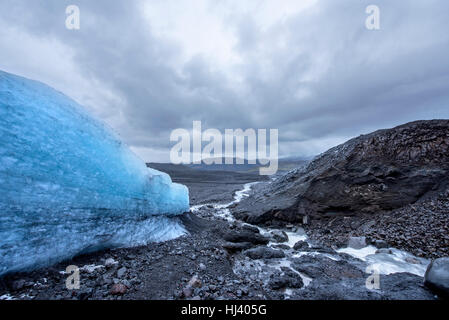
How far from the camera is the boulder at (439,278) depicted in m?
2.71

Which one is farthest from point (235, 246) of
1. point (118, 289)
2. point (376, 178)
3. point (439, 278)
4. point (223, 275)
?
point (376, 178)

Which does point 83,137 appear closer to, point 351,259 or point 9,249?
point 9,249

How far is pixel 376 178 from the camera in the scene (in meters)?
7.41

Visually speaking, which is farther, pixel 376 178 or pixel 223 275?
pixel 376 178

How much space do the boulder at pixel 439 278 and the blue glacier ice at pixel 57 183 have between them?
5.73 meters

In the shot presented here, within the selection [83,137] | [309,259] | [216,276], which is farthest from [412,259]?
[83,137]

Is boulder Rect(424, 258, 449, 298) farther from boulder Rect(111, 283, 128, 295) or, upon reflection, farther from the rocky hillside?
boulder Rect(111, 283, 128, 295)

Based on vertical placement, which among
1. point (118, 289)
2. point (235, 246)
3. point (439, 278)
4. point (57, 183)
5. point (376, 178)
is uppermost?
point (376, 178)

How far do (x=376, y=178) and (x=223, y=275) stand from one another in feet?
25.0

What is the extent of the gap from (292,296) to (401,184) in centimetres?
723

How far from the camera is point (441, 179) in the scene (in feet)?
21.2

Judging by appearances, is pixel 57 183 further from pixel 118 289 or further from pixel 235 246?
pixel 235 246

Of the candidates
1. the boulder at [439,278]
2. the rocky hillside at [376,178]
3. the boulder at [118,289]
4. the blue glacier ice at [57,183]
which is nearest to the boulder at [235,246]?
the blue glacier ice at [57,183]

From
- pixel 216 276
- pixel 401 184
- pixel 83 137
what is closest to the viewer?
pixel 216 276
